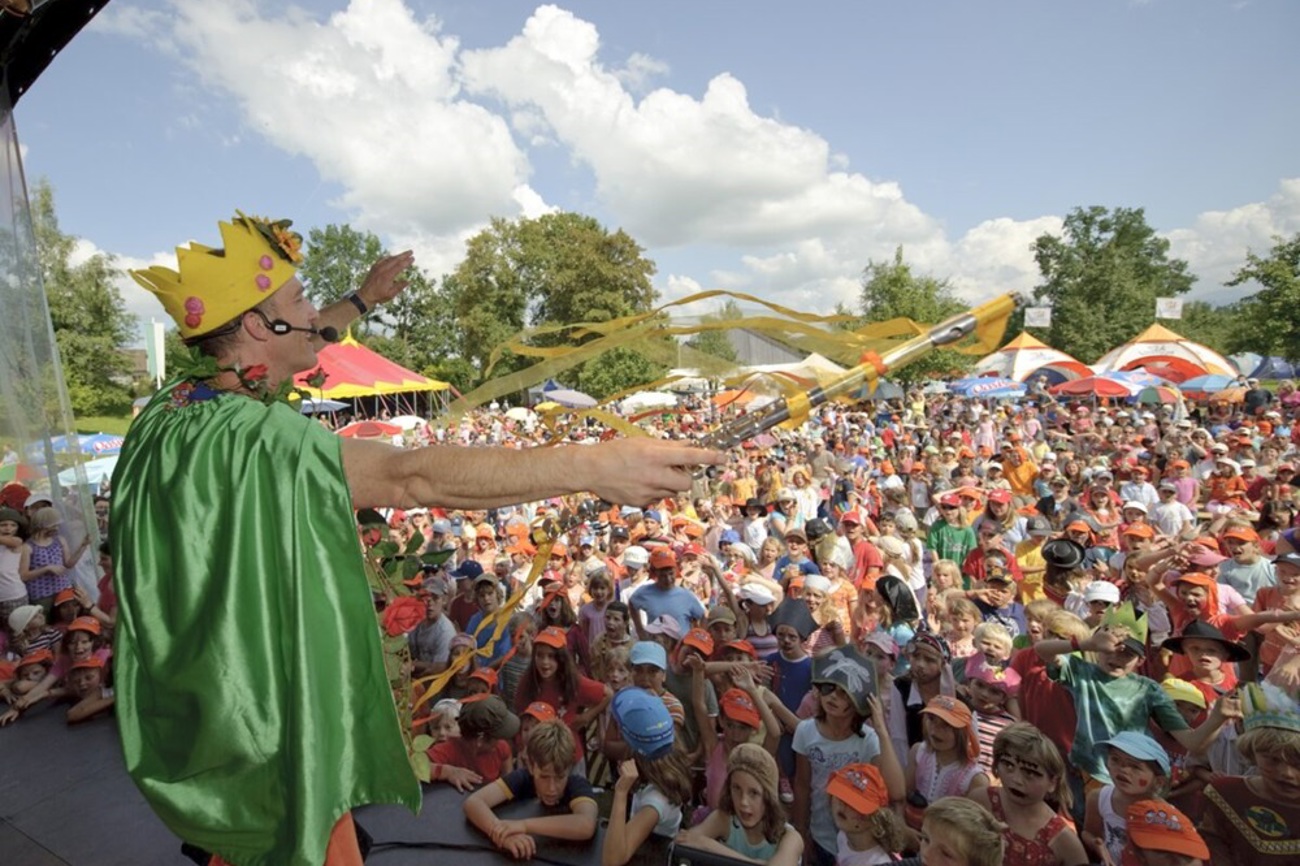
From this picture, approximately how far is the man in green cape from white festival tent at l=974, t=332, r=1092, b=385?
27194mm

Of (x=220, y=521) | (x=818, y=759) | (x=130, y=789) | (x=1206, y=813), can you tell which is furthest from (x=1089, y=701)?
(x=130, y=789)

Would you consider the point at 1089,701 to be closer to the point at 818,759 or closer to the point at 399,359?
the point at 818,759

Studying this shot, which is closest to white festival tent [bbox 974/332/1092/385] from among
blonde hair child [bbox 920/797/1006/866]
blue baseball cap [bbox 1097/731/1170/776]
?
blue baseball cap [bbox 1097/731/1170/776]

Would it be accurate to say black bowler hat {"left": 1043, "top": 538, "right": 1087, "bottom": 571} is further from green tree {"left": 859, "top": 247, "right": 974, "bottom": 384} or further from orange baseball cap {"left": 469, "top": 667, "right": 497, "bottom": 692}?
green tree {"left": 859, "top": 247, "right": 974, "bottom": 384}

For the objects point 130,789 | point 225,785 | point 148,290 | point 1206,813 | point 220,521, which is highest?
point 148,290

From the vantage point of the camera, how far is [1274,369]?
31.4 metres

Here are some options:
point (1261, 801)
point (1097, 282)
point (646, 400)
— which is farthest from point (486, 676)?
point (1097, 282)

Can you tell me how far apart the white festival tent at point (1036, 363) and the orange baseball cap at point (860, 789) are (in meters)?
25.4

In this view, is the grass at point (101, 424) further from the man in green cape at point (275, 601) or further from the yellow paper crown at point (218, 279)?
the man in green cape at point (275, 601)

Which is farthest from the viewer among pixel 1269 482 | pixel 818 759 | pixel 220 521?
pixel 1269 482

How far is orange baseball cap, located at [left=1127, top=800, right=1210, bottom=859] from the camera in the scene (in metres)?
2.69

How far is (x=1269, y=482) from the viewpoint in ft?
26.1

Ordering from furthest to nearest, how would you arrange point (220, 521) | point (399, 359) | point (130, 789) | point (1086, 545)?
point (399, 359)
point (1086, 545)
point (130, 789)
point (220, 521)

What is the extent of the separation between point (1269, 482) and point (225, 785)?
9756 mm
